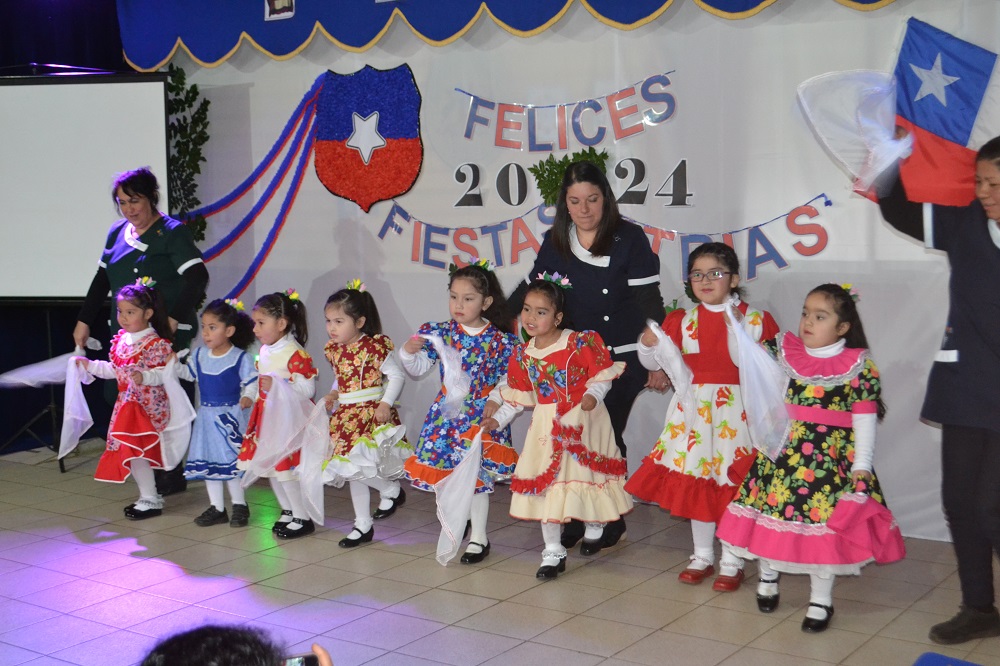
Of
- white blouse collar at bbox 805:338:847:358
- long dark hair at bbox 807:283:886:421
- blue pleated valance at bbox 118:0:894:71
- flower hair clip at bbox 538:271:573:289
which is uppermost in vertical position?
blue pleated valance at bbox 118:0:894:71

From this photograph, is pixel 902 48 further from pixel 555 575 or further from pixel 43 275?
pixel 43 275

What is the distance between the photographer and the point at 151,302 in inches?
211

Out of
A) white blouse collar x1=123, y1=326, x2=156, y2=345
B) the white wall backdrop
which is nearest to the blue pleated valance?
the white wall backdrop

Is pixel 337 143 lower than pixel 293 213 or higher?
higher

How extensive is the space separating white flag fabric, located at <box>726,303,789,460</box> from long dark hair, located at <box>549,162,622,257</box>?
832 mm

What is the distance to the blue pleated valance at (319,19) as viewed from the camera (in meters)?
5.14

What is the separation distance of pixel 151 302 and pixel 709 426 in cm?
282

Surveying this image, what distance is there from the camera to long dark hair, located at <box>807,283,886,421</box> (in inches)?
147

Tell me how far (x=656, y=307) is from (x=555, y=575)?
1154mm

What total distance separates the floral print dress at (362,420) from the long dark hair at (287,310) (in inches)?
9.9

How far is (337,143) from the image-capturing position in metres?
6.20

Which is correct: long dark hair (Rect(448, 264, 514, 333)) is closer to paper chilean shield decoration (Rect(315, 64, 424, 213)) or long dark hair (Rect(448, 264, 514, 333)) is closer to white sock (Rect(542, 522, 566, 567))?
white sock (Rect(542, 522, 566, 567))

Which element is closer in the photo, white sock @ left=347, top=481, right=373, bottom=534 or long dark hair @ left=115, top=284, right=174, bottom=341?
white sock @ left=347, top=481, right=373, bottom=534

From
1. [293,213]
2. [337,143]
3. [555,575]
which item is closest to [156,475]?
[293,213]
